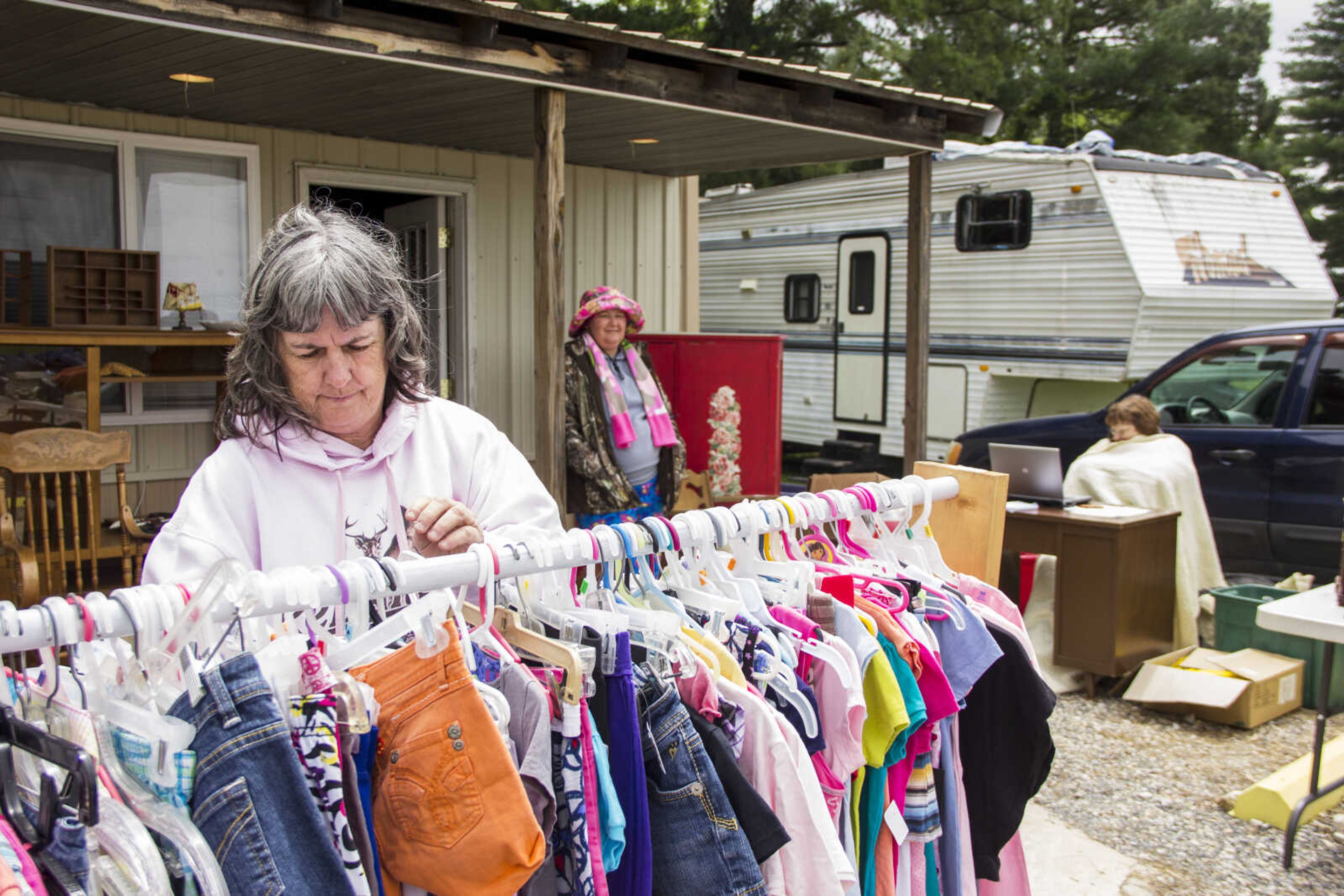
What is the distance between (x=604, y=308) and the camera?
5.44 metres

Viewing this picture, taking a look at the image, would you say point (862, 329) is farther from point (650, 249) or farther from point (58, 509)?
point (58, 509)

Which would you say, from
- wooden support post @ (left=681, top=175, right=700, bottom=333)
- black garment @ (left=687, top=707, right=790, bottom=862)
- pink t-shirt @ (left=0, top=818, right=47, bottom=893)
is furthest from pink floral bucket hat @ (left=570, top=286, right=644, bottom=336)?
pink t-shirt @ (left=0, top=818, right=47, bottom=893)

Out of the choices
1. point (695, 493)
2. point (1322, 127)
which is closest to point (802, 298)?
point (695, 493)

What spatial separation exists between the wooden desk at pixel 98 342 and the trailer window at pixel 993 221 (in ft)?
20.3

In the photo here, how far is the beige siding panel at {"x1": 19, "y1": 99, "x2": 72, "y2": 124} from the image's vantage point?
5.03 m

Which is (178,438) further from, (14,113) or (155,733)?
(155,733)

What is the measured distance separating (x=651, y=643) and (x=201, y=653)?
0.61 metres

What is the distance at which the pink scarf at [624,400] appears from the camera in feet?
17.7

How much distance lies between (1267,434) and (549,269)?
4.10 metres

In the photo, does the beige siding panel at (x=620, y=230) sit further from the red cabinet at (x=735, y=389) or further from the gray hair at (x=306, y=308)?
the gray hair at (x=306, y=308)

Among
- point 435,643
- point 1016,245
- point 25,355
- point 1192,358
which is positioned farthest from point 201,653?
point 1016,245

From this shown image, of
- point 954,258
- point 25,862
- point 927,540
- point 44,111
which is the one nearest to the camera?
point 25,862

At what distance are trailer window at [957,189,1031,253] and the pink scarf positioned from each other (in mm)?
4394

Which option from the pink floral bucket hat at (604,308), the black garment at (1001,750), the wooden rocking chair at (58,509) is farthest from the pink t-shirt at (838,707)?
the pink floral bucket hat at (604,308)
